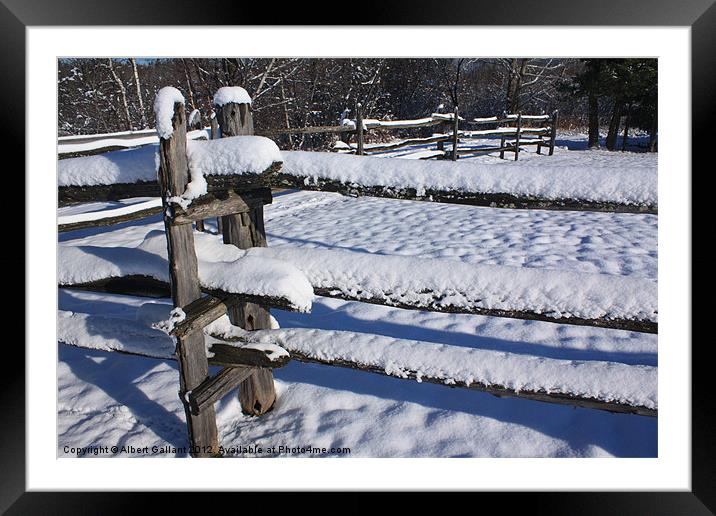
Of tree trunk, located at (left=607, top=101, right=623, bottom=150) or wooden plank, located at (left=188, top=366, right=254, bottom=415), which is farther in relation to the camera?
tree trunk, located at (left=607, top=101, right=623, bottom=150)

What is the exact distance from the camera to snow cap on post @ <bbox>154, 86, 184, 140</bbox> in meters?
1.62

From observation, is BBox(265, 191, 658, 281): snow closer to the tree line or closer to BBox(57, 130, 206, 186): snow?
BBox(57, 130, 206, 186): snow

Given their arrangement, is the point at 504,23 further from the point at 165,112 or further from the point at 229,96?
the point at 165,112

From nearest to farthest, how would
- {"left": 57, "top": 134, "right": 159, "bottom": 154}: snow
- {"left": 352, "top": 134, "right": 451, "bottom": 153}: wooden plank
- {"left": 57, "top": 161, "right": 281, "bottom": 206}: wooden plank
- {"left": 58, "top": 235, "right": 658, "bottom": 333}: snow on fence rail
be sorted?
{"left": 58, "top": 235, "right": 658, "bottom": 333}: snow on fence rail < {"left": 57, "top": 161, "right": 281, "bottom": 206}: wooden plank < {"left": 57, "top": 134, "right": 159, "bottom": 154}: snow < {"left": 352, "top": 134, "right": 451, "bottom": 153}: wooden plank

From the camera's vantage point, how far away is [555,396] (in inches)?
68.0

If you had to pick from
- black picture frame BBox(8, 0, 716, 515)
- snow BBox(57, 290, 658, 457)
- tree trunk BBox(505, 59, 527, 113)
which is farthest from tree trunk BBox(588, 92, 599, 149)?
black picture frame BBox(8, 0, 716, 515)

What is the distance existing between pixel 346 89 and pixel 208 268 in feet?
51.6

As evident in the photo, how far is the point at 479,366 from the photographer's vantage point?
1812mm

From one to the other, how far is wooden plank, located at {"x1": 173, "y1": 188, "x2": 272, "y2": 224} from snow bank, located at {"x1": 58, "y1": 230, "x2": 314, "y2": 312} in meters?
0.24

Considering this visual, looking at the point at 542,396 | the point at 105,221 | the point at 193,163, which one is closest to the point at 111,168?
the point at 193,163

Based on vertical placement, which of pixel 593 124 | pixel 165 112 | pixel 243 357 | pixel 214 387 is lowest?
pixel 214 387

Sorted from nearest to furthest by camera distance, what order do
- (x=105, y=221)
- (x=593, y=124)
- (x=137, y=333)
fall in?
(x=137, y=333)
(x=105, y=221)
(x=593, y=124)
